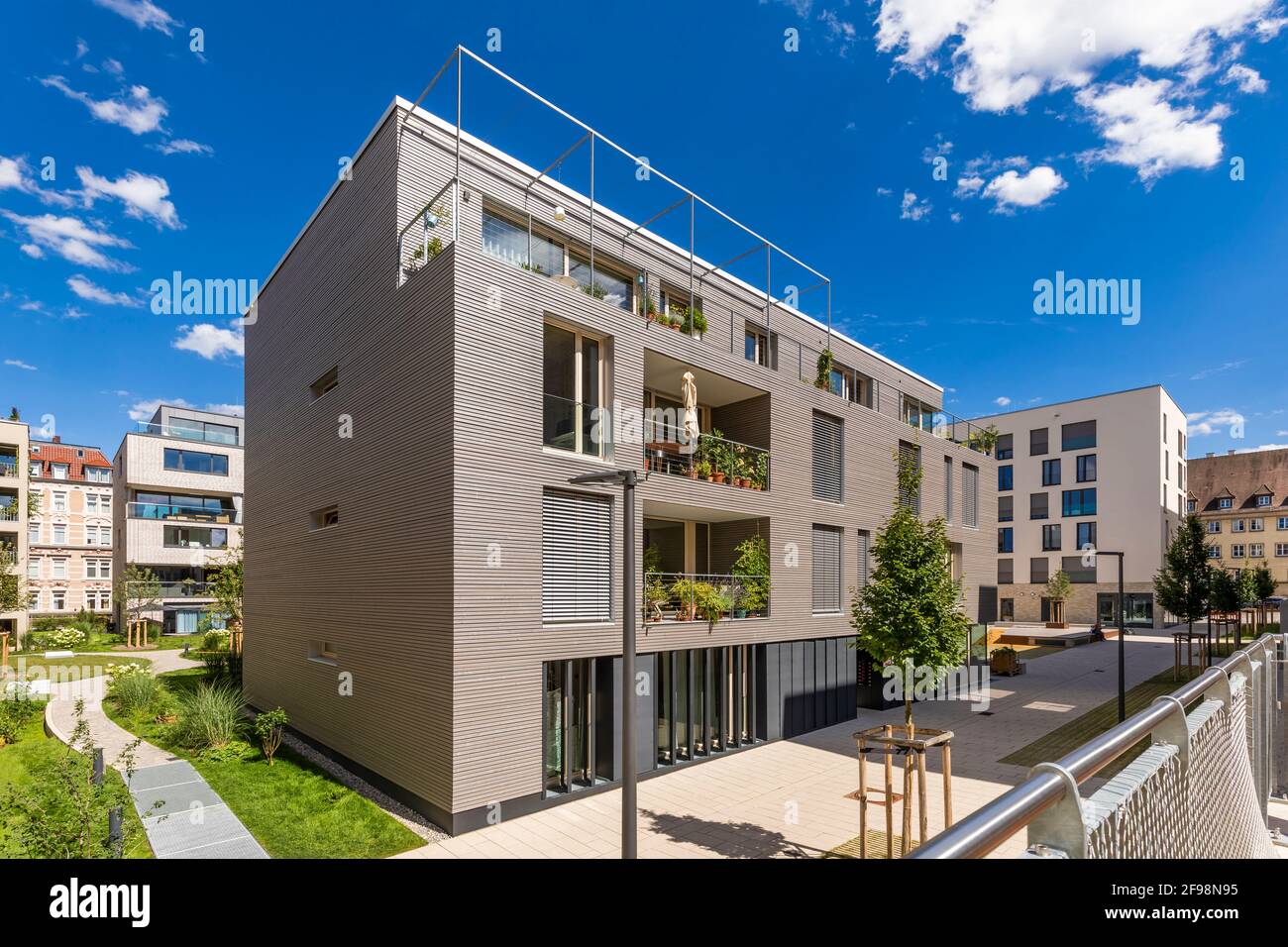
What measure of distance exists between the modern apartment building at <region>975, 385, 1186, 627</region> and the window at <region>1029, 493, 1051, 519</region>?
3.1 inches

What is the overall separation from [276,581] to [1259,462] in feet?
286

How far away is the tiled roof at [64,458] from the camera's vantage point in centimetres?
5650

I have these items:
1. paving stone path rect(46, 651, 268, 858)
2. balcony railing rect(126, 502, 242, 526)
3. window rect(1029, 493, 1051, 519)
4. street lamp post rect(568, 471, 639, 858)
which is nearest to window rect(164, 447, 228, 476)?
balcony railing rect(126, 502, 242, 526)

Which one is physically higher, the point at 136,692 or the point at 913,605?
the point at 913,605

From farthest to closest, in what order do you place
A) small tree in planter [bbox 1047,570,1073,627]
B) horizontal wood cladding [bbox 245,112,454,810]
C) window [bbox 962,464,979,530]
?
small tree in planter [bbox 1047,570,1073,627]
window [bbox 962,464,979,530]
horizontal wood cladding [bbox 245,112,454,810]

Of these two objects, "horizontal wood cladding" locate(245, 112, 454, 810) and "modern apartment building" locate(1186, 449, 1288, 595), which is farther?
"modern apartment building" locate(1186, 449, 1288, 595)

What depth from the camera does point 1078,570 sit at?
173 ft

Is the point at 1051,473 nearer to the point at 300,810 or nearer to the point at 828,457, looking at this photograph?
the point at 828,457

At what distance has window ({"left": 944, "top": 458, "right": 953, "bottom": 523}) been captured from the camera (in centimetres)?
2505

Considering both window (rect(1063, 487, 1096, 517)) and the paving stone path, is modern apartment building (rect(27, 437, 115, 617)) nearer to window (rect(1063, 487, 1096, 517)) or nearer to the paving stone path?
the paving stone path

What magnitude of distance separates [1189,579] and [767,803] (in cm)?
2388

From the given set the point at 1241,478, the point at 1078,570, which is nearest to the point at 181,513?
the point at 1078,570

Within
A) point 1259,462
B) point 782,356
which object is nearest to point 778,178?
point 782,356
